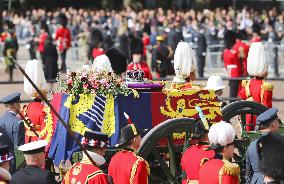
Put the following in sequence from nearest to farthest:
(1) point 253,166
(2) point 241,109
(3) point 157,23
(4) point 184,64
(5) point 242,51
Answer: (1) point 253,166, (2) point 241,109, (4) point 184,64, (5) point 242,51, (3) point 157,23

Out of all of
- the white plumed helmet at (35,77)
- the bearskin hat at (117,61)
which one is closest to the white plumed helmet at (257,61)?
the bearskin hat at (117,61)

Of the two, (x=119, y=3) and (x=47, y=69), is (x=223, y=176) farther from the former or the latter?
(x=119, y=3)

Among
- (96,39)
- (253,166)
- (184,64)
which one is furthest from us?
(96,39)

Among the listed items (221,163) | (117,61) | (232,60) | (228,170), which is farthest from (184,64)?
(232,60)

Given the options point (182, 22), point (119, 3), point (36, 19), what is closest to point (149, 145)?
point (182, 22)

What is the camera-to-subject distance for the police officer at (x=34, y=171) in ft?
26.9

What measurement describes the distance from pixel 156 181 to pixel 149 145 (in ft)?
2.24

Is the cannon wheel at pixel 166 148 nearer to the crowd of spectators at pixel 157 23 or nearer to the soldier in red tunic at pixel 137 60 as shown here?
the soldier in red tunic at pixel 137 60

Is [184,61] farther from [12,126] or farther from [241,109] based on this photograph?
[12,126]

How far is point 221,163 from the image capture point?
27.9ft

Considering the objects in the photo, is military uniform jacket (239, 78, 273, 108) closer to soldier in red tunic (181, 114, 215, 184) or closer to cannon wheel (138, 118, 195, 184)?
cannon wheel (138, 118, 195, 184)

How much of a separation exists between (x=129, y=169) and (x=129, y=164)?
45 millimetres

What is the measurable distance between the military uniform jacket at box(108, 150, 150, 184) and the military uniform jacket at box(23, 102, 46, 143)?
9.45ft

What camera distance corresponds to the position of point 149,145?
1066 centimetres
